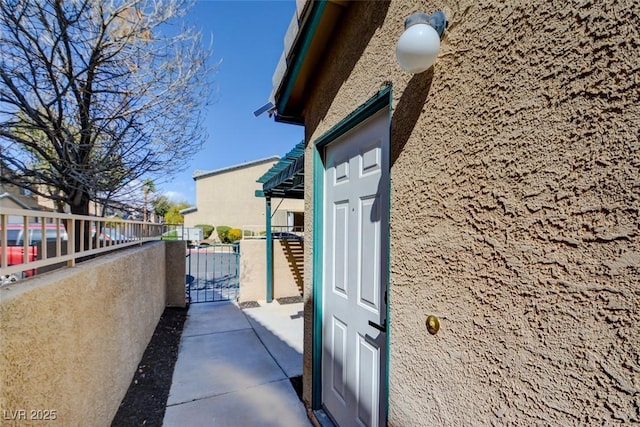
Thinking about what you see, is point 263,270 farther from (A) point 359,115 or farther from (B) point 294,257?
(A) point 359,115

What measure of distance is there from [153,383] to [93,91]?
4.04 metres

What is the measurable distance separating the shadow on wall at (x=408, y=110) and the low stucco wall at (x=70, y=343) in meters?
2.13

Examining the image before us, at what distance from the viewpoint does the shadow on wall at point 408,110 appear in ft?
4.76

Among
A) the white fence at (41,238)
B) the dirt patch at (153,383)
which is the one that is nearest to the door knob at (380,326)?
the white fence at (41,238)

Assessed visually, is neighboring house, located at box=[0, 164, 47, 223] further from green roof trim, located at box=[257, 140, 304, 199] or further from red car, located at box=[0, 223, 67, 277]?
green roof trim, located at box=[257, 140, 304, 199]

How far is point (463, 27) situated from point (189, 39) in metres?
4.63

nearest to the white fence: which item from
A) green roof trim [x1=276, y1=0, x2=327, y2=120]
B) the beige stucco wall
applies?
green roof trim [x1=276, y1=0, x2=327, y2=120]

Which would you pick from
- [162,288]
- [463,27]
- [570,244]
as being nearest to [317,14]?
[463,27]

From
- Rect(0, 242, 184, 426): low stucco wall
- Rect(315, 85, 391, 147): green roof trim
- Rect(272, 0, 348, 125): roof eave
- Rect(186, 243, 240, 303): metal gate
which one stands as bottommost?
Rect(186, 243, 240, 303): metal gate

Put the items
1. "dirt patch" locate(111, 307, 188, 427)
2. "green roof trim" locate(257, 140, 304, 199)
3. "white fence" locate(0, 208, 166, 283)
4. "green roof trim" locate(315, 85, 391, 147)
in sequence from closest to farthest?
1. "white fence" locate(0, 208, 166, 283)
2. "green roof trim" locate(315, 85, 391, 147)
3. "dirt patch" locate(111, 307, 188, 427)
4. "green roof trim" locate(257, 140, 304, 199)

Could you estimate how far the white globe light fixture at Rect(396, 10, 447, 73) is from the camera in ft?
4.17

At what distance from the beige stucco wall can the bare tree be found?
3440 millimetres

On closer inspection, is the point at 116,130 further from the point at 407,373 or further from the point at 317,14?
the point at 407,373

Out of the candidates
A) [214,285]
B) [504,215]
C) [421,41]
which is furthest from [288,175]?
[214,285]
